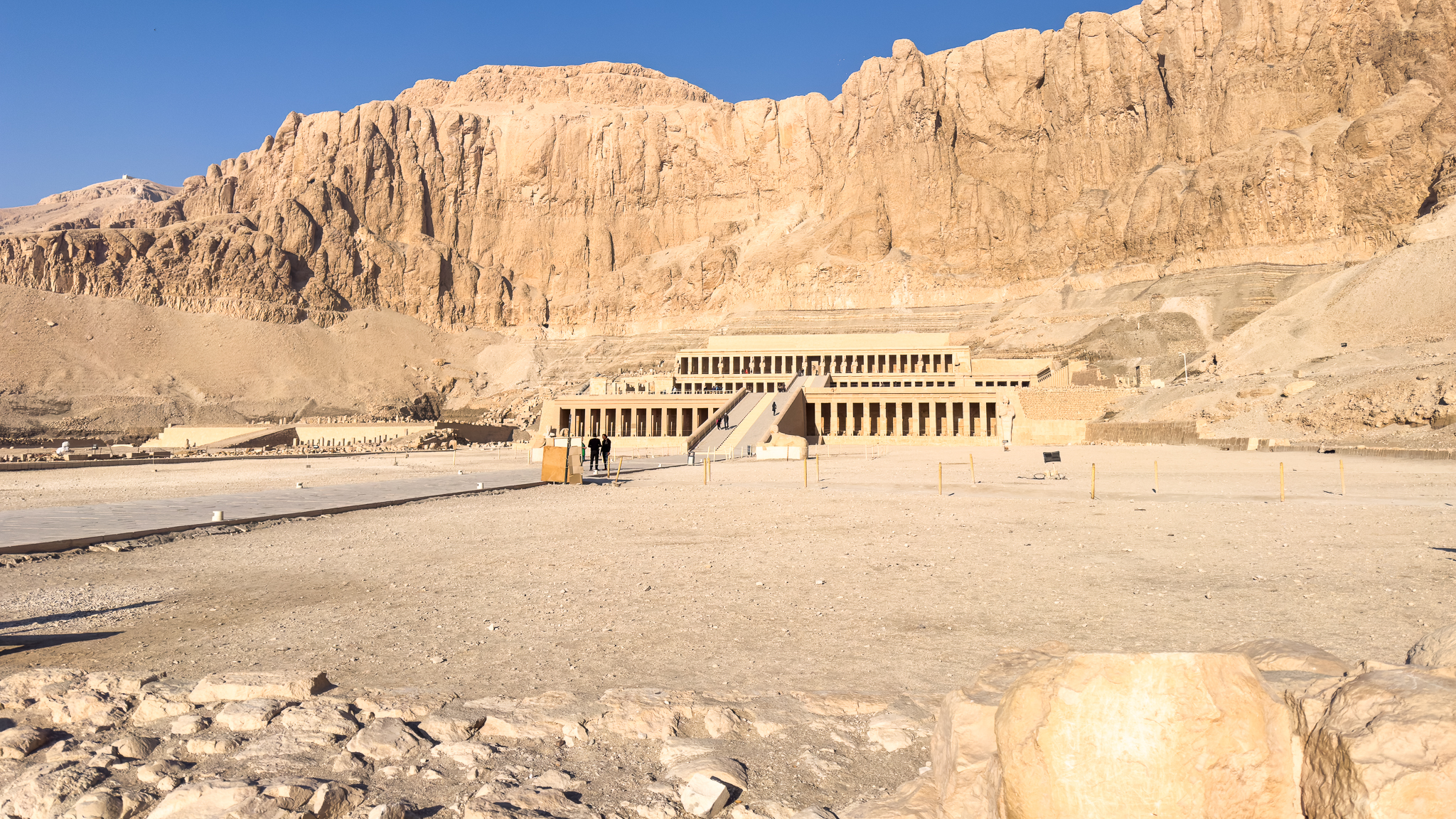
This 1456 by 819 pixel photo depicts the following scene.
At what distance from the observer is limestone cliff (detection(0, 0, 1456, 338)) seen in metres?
98.8

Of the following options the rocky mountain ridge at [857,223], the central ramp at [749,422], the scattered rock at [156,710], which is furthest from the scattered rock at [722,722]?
the rocky mountain ridge at [857,223]

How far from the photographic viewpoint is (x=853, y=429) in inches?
2564

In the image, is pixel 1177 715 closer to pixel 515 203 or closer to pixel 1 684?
pixel 1 684

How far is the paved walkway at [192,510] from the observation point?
43.5 feet

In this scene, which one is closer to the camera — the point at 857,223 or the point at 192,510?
the point at 192,510

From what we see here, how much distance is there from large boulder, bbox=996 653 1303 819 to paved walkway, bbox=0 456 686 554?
14.0 meters

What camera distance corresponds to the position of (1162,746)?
9.44 ft

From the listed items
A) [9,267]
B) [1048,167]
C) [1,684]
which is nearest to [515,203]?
[9,267]

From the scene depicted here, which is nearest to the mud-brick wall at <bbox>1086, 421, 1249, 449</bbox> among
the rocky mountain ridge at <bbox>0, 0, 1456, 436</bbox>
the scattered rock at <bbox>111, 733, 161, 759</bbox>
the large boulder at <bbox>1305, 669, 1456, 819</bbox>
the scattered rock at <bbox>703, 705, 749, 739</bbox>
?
the rocky mountain ridge at <bbox>0, 0, 1456, 436</bbox>

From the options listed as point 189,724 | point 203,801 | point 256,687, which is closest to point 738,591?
point 256,687

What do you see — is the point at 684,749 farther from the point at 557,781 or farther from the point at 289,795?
the point at 289,795

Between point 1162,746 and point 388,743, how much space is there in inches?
154

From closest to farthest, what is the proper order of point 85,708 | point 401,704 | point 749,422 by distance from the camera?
point 85,708 < point 401,704 < point 749,422

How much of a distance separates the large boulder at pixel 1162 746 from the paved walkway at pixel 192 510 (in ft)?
46.0
